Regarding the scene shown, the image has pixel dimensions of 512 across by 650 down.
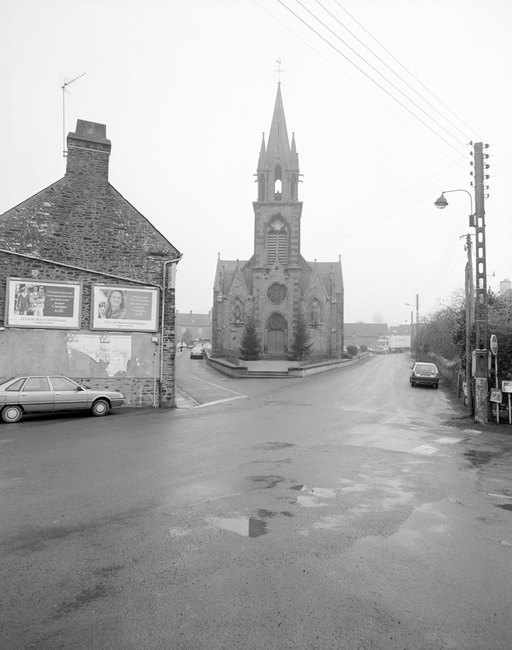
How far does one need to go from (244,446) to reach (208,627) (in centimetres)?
649

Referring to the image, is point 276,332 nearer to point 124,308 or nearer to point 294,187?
point 294,187

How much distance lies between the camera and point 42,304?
619 inches

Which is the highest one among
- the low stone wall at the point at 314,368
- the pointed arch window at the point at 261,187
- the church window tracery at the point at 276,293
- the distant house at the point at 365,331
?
the pointed arch window at the point at 261,187

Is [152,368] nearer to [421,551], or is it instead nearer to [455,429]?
[455,429]

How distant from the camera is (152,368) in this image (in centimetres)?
1683

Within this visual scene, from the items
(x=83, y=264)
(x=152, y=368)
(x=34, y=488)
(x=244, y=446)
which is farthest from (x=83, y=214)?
(x=34, y=488)

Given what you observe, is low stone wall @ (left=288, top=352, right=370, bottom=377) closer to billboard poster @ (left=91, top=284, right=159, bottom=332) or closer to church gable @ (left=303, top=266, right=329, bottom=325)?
church gable @ (left=303, top=266, right=329, bottom=325)

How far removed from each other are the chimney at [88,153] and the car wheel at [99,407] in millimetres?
8239

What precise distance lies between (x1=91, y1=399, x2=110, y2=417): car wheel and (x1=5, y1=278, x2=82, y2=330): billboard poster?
10.9 ft

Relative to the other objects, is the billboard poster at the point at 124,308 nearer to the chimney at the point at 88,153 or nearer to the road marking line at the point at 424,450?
the chimney at the point at 88,153

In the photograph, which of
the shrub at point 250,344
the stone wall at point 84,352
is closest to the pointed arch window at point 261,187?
the shrub at point 250,344

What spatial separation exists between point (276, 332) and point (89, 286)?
35.4 m

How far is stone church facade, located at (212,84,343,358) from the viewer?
5044 centimetres

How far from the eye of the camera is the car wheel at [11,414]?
1248cm
